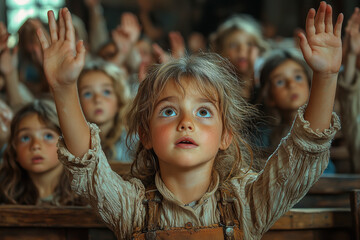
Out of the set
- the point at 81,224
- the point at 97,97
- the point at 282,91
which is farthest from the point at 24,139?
the point at 282,91

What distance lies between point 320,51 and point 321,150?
285 mm

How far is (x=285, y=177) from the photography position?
1487mm

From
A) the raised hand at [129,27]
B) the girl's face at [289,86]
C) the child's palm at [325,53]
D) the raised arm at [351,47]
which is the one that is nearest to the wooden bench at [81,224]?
the child's palm at [325,53]

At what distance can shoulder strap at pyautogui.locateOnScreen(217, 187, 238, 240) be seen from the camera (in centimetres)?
151

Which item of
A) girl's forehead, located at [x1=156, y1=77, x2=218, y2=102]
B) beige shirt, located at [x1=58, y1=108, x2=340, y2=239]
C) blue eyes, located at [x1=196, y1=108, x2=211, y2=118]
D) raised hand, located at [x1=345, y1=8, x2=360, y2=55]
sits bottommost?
beige shirt, located at [x1=58, y1=108, x2=340, y2=239]

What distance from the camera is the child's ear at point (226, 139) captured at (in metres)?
1.69

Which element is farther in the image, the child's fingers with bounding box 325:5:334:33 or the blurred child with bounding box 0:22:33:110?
the blurred child with bounding box 0:22:33:110

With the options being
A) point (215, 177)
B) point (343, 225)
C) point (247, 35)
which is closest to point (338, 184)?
point (343, 225)

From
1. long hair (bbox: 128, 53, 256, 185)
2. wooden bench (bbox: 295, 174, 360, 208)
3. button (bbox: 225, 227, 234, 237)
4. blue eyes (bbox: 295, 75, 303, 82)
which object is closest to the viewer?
button (bbox: 225, 227, 234, 237)

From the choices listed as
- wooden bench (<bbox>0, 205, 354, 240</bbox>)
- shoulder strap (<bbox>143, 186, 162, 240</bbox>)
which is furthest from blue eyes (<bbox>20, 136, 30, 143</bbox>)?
shoulder strap (<bbox>143, 186, 162, 240</bbox>)

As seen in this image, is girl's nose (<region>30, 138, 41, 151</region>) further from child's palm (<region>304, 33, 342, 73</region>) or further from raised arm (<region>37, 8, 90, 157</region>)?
child's palm (<region>304, 33, 342, 73</region>)

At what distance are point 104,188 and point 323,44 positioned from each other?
78cm

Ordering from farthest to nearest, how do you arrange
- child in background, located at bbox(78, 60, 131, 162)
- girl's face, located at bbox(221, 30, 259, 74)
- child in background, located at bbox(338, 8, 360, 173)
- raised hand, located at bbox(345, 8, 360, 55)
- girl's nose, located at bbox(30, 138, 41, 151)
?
girl's face, located at bbox(221, 30, 259, 74)
child in background, located at bbox(78, 60, 131, 162)
child in background, located at bbox(338, 8, 360, 173)
raised hand, located at bbox(345, 8, 360, 55)
girl's nose, located at bbox(30, 138, 41, 151)

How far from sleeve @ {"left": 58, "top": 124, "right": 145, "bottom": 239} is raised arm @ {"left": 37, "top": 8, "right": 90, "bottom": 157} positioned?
3 centimetres
